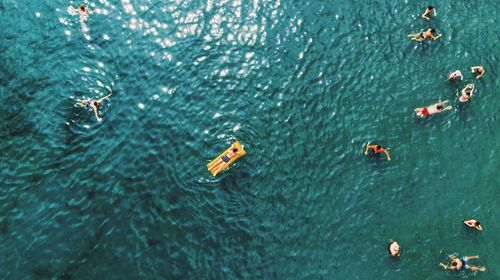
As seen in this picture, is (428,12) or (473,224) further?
(428,12)

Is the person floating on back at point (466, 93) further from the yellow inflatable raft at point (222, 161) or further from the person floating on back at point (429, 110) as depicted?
the yellow inflatable raft at point (222, 161)

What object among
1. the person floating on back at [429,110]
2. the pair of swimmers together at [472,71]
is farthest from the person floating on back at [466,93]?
the person floating on back at [429,110]

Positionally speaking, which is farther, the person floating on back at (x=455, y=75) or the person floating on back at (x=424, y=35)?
the person floating on back at (x=424, y=35)

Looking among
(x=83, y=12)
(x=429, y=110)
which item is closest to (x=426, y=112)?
(x=429, y=110)

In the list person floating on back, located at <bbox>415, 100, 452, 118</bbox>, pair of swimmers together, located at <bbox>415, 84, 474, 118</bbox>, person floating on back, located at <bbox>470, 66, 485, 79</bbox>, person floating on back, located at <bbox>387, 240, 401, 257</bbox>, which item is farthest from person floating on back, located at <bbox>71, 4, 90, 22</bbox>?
person floating on back, located at <bbox>470, 66, 485, 79</bbox>

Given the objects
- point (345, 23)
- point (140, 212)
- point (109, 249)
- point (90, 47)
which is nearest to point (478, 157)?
point (345, 23)

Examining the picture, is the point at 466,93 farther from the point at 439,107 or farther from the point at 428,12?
the point at 428,12

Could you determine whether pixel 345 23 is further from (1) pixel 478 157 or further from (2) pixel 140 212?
(2) pixel 140 212
